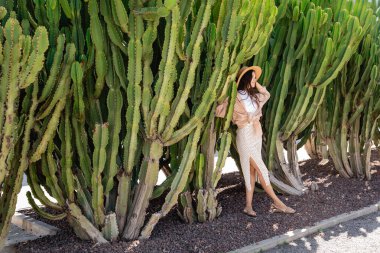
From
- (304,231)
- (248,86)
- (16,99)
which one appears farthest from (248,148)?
(16,99)

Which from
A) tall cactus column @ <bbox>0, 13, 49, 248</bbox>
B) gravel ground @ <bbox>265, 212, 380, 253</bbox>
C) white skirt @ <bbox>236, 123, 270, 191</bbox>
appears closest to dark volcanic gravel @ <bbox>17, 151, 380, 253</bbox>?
gravel ground @ <bbox>265, 212, 380, 253</bbox>

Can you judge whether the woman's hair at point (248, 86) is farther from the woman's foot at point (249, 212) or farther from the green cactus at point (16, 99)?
the green cactus at point (16, 99)

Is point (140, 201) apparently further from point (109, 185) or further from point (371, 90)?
point (371, 90)

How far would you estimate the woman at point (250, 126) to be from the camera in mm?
5309

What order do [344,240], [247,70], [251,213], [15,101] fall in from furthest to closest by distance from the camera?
1. [251,213]
2. [247,70]
3. [344,240]
4. [15,101]

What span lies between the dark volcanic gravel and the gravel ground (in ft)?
0.69

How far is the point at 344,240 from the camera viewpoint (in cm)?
502

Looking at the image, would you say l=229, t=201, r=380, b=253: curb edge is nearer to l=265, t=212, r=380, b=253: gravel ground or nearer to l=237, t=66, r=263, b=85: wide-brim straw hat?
l=265, t=212, r=380, b=253: gravel ground

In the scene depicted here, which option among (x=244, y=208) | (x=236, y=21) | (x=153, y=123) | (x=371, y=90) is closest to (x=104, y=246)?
(x=153, y=123)

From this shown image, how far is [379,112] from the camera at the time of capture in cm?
709

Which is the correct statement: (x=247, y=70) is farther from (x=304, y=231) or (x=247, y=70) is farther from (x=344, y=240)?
(x=344, y=240)

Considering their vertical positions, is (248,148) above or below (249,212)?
above

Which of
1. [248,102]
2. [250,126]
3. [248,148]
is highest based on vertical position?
[248,102]

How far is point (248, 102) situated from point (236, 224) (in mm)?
1312
